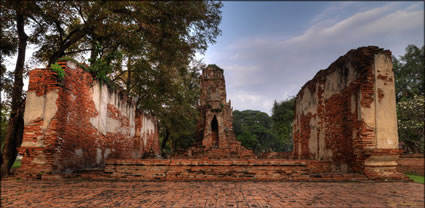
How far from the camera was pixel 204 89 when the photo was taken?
81.8 ft

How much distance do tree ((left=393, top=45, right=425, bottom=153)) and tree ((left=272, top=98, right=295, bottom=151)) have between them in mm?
9134

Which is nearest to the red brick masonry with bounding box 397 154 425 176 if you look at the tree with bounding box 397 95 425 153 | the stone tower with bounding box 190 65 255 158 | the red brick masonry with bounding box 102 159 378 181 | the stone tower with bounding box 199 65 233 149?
the tree with bounding box 397 95 425 153

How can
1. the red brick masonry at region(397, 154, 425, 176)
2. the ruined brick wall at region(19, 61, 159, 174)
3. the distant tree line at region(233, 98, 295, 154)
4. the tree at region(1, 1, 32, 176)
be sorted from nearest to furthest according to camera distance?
the ruined brick wall at region(19, 61, 159, 174)
the tree at region(1, 1, 32, 176)
the red brick masonry at region(397, 154, 425, 176)
the distant tree line at region(233, 98, 295, 154)

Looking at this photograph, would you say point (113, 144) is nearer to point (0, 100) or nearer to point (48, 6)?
point (0, 100)

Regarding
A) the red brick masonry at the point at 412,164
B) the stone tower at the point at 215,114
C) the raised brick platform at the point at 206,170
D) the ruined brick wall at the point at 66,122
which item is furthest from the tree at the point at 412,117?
the ruined brick wall at the point at 66,122

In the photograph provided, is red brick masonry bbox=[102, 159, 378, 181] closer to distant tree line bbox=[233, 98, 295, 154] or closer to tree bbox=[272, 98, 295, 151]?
tree bbox=[272, 98, 295, 151]

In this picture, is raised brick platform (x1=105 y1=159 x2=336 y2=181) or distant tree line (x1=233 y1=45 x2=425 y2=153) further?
distant tree line (x1=233 y1=45 x2=425 y2=153)

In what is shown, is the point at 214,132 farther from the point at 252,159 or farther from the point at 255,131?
the point at 255,131

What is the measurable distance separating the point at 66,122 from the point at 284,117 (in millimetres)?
22616

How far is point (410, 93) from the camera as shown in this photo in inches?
806

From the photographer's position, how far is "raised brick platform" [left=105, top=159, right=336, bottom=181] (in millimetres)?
7051

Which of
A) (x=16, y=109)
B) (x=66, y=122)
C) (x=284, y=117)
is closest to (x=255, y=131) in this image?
(x=284, y=117)

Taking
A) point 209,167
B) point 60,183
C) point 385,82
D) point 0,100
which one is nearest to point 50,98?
point 60,183

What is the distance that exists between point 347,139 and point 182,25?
6.43 m
